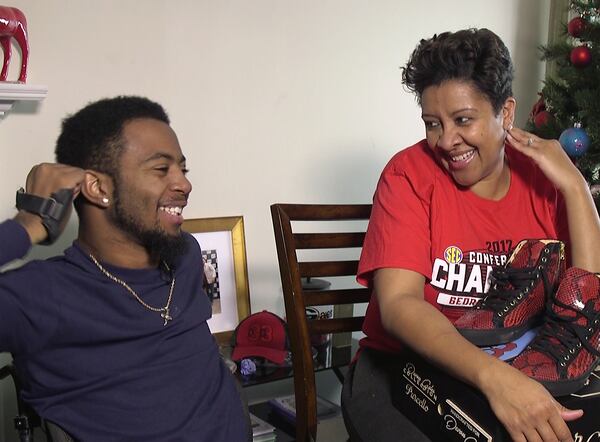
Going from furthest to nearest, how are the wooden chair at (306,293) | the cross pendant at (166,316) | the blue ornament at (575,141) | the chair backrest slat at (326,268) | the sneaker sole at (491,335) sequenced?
the blue ornament at (575,141) < the chair backrest slat at (326,268) < the wooden chair at (306,293) < the cross pendant at (166,316) < the sneaker sole at (491,335)

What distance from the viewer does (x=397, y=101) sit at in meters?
A: 2.29

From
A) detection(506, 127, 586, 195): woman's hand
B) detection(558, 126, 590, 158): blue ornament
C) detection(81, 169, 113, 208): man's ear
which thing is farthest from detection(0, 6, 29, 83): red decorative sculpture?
detection(558, 126, 590, 158): blue ornament

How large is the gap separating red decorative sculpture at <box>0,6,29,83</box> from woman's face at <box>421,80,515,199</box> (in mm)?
1004

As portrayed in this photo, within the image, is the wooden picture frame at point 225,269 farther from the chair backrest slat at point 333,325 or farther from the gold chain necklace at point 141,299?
the gold chain necklace at point 141,299

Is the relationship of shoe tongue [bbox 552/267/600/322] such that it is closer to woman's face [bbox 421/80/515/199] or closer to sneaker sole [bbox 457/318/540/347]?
sneaker sole [bbox 457/318/540/347]

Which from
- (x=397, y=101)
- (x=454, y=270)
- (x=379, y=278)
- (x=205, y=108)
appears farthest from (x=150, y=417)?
(x=397, y=101)

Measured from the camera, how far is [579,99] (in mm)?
1892

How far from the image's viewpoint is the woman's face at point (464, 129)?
122 cm

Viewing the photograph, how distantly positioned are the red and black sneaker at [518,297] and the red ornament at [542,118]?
1.07m

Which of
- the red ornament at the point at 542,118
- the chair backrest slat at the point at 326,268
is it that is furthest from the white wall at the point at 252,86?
the chair backrest slat at the point at 326,268

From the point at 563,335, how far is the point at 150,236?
0.73m

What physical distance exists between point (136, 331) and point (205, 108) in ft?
3.25

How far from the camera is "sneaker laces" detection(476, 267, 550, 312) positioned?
3.43 feet

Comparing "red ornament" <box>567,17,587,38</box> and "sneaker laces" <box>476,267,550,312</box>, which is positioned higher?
"red ornament" <box>567,17,587,38</box>
